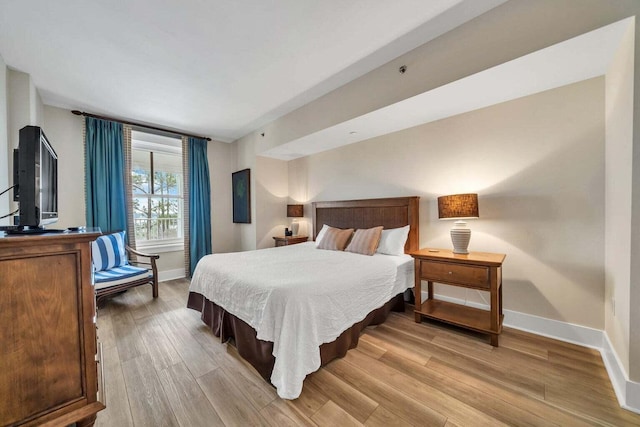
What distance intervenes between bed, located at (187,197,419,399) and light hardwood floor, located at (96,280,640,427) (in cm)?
15

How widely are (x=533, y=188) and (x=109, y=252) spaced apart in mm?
5204

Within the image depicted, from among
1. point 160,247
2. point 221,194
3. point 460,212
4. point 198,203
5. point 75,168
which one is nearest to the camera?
point 460,212

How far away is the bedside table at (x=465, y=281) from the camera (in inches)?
80.1

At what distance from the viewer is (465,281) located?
2.17 meters

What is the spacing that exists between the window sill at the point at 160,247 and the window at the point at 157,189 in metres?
0.02

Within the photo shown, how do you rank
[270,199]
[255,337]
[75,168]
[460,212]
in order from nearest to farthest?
[255,337] < [460,212] < [75,168] < [270,199]

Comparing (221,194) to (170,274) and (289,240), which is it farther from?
(289,240)

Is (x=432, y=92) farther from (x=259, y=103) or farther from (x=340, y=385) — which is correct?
(x=340, y=385)

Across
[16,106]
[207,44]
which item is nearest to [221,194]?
[16,106]

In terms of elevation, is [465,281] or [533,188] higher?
[533,188]

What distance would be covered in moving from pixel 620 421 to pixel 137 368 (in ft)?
10.4

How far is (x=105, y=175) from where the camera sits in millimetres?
3490

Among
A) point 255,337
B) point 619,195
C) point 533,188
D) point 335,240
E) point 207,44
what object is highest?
point 207,44

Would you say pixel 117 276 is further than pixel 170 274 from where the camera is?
No
